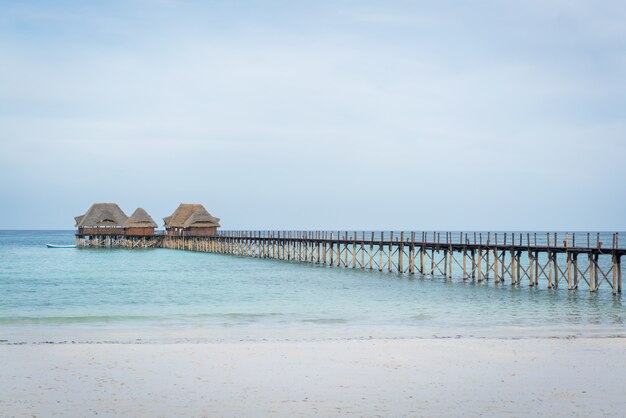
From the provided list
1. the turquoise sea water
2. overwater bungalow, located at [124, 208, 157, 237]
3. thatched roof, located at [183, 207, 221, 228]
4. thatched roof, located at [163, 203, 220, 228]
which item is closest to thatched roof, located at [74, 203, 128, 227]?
overwater bungalow, located at [124, 208, 157, 237]

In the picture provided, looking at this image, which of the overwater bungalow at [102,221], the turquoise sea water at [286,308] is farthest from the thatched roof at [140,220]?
the turquoise sea water at [286,308]

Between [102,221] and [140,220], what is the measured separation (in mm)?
4214

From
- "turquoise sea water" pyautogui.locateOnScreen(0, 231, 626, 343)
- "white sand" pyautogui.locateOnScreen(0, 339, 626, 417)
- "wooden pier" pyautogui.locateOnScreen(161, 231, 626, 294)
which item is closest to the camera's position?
"white sand" pyautogui.locateOnScreen(0, 339, 626, 417)

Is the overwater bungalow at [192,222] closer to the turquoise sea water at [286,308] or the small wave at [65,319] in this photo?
the turquoise sea water at [286,308]

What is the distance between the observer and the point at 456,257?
72.4 metres

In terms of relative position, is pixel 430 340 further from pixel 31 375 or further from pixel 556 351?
pixel 31 375

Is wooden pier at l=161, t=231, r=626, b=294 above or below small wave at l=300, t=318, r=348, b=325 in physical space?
above

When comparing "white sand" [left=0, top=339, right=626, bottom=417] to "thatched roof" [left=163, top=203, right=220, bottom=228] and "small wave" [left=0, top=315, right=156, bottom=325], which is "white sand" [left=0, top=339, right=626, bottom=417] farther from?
"thatched roof" [left=163, top=203, right=220, bottom=228]

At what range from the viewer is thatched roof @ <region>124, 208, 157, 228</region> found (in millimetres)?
83938

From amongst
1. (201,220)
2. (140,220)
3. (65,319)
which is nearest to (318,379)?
(65,319)

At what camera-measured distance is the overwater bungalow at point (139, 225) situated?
83.9 m

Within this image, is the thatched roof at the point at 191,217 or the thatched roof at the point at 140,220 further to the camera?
the thatched roof at the point at 140,220

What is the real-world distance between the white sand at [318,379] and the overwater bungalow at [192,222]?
2489 inches

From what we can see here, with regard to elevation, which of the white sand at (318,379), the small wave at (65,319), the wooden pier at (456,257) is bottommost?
the small wave at (65,319)
